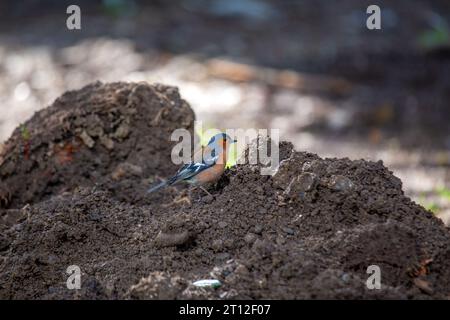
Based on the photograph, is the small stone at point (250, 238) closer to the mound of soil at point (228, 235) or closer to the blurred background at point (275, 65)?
the mound of soil at point (228, 235)

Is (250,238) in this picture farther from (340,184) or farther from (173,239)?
(340,184)

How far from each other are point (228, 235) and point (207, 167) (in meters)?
0.92

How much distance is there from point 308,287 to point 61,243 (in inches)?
72.9

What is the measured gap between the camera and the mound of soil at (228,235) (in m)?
3.87

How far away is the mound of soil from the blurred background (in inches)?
153

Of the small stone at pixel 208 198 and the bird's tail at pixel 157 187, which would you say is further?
the bird's tail at pixel 157 187

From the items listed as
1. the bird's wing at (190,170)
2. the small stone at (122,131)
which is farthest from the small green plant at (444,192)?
the small stone at (122,131)

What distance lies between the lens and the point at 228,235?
4422 millimetres

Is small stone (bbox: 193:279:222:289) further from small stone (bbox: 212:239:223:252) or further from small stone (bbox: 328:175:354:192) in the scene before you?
small stone (bbox: 328:175:354:192)

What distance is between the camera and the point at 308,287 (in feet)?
12.3

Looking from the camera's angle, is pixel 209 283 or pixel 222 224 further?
pixel 222 224

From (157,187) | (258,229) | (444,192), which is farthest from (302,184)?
(444,192)

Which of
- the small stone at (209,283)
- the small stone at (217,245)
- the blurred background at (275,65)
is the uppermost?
the blurred background at (275,65)

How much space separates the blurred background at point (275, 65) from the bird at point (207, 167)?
3597mm
